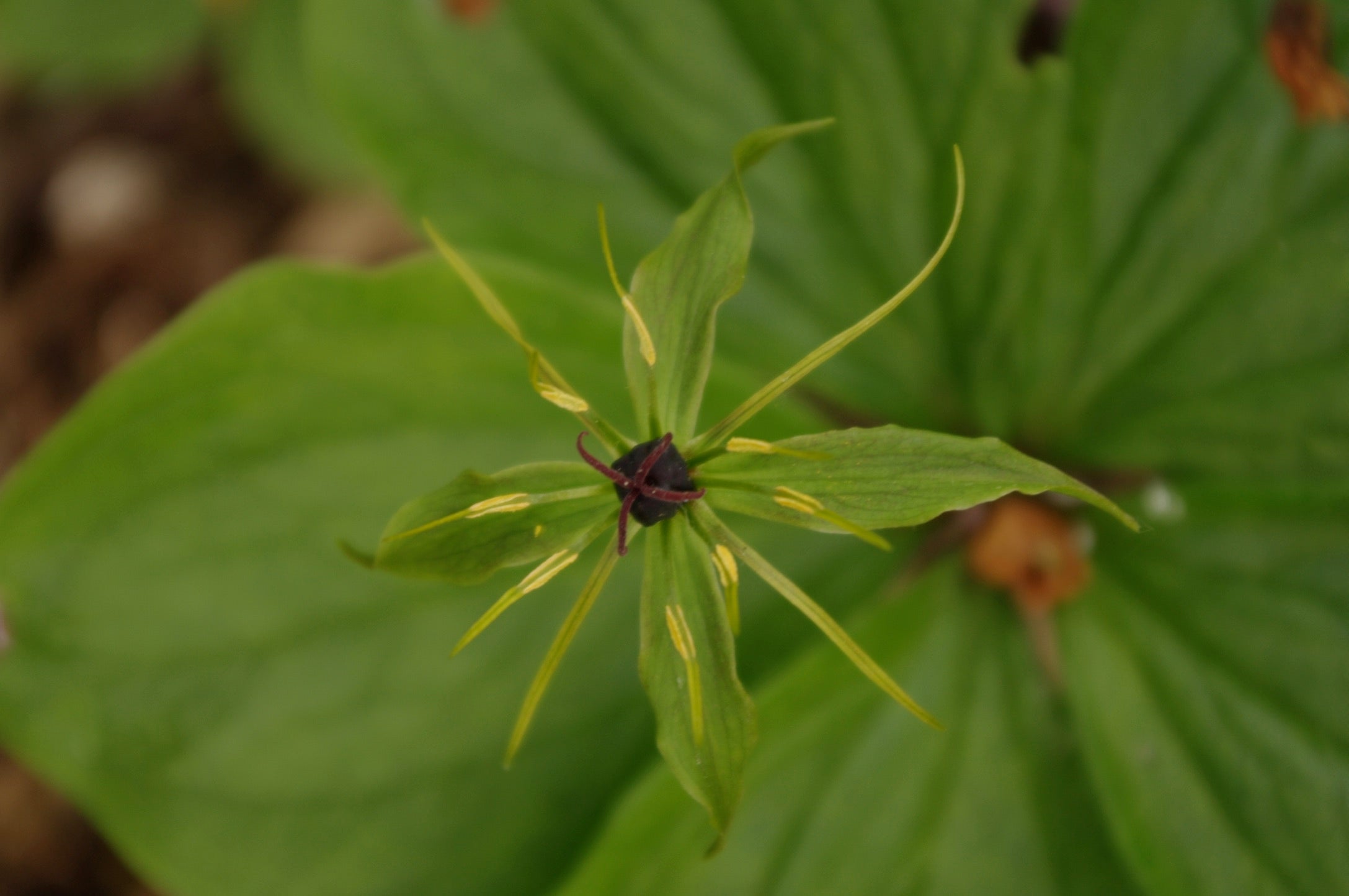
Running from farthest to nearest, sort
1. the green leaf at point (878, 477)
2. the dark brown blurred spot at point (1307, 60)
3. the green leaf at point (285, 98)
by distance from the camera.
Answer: the green leaf at point (285, 98), the dark brown blurred spot at point (1307, 60), the green leaf at point (878, 477)

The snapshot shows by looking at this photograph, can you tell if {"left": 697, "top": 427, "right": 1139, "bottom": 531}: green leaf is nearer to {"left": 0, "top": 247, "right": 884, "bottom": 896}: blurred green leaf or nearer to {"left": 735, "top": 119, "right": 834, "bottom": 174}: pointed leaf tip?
{"left": 735, "top": 119, "right": 834, "bottom": 174}: pointed leaf tip

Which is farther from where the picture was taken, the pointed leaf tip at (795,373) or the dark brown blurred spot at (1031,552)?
the dark brown blurred spot at (1031,552)

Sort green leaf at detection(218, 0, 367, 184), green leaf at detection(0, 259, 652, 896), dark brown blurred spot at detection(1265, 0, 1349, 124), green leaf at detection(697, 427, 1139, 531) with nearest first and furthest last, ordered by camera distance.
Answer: green leaf at detection(697, 427, 1139, 531)
dark brown blurred spot at detection(1265, 0, 1349, 124)
green leaf at detection(0, 259, 652, 896)
green leaf at detection(218, 0, 367, 184)

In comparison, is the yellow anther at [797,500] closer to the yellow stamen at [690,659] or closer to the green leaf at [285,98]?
the yellow stamen at [690,659]

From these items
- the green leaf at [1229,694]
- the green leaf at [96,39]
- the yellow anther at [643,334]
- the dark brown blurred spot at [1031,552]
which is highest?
the green leaf at [96,39]

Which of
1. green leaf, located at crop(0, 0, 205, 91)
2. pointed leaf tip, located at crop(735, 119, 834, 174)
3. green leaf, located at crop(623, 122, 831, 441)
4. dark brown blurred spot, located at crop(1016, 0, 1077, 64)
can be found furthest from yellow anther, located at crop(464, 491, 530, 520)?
green leaf, located at crop(0, 0, 205, 91)

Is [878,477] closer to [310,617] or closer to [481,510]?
[481,510]

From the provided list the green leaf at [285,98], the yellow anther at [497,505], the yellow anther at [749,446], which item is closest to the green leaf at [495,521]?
the yellow anther at [497,505]
